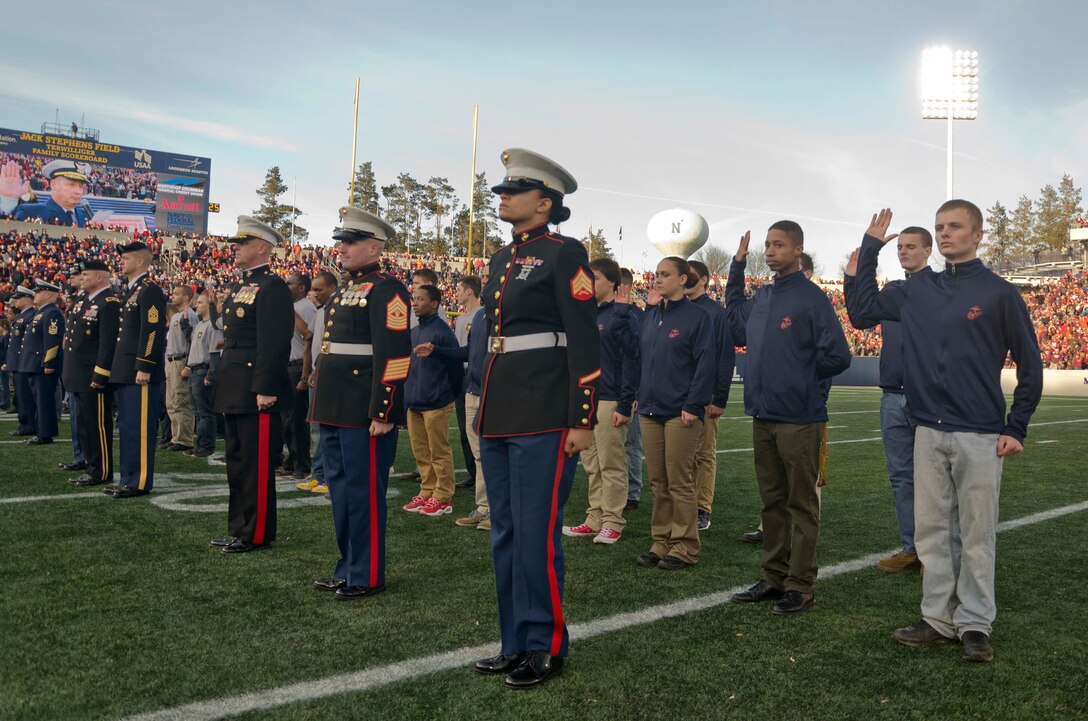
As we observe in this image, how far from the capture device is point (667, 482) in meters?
5.77

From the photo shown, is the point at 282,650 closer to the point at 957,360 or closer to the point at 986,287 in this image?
the point at 957,360

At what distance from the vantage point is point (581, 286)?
3.67m

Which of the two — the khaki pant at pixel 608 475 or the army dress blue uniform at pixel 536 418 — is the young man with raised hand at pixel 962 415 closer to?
the army dress blue uniform at pixel 536 418

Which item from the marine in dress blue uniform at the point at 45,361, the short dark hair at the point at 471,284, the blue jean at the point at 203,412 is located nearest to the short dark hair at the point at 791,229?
the short dark hair at the point at 471,284

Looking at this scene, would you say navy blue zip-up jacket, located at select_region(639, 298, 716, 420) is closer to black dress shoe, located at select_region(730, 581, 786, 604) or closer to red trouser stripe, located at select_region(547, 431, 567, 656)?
black dress shoe, located at select_region(730, 581, 786, 604)

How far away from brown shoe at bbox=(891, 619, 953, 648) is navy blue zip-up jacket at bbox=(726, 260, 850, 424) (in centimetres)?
118

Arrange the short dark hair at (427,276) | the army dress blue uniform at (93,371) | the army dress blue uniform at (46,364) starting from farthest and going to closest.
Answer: the army dress blue uniform at (46,364), the army dress blue uniform at (93,371), the short dark hair at (427,276)

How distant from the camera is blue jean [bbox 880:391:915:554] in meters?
5.86

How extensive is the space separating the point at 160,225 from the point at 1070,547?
62.2 m

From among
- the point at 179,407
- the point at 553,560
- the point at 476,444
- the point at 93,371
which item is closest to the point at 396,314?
the point at 553,560

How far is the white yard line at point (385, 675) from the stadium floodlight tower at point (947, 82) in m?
34.2

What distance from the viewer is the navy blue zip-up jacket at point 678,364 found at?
560cm

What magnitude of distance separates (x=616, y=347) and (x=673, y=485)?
1455mm

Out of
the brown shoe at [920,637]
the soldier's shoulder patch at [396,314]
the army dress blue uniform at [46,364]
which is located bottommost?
the brown shoe at [920,637]
